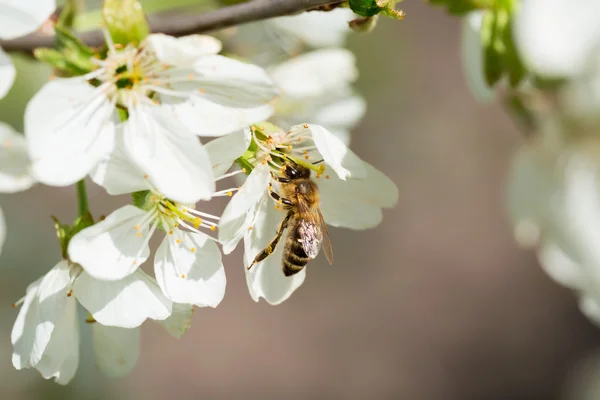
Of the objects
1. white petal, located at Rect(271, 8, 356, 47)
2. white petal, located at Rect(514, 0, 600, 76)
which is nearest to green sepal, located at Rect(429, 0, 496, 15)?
white petal, located at Rect(514, 0, 600, 76)

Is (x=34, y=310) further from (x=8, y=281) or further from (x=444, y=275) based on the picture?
(x=444, y=275)

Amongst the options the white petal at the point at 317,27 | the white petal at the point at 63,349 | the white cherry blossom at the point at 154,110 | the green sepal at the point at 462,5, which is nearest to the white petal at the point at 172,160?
the white cherry blossom at the point at 154,110

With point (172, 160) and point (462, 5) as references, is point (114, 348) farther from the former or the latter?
point (462, 5)

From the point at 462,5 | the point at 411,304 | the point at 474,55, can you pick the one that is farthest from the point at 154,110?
the point at 411,304

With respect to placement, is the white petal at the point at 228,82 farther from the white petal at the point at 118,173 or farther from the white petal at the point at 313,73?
the white petal at the point at 313,73

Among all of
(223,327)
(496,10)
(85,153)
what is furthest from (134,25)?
(223,327)

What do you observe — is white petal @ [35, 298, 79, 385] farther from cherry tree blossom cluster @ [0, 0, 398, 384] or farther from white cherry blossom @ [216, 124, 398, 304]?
white cherry blossom @ [216, 124, 398, 304]
